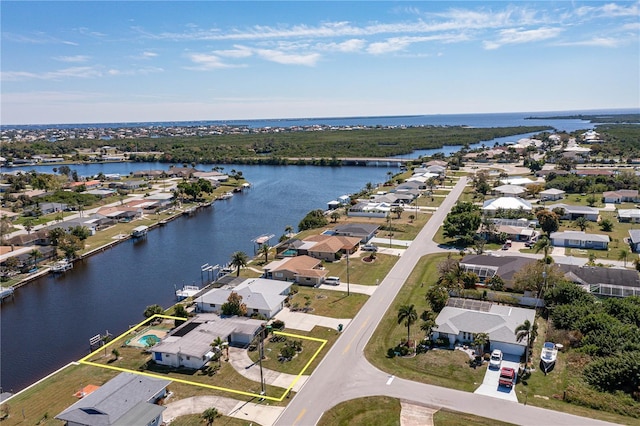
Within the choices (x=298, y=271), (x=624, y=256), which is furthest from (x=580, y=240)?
(x=298, y=271)

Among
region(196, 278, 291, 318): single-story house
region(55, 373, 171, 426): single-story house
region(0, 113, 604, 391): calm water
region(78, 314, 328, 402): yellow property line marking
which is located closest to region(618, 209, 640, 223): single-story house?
region(0, 113, 604, 391): calm water

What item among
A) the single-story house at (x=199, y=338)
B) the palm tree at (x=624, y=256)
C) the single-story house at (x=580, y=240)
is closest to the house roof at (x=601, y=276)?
the palm tree at (x=624, y=256)

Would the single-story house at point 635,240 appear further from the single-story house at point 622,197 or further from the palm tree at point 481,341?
the palm tree at point 481,341

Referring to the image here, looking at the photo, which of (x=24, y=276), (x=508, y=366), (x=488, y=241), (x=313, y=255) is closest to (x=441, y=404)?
(x=508, y=366)

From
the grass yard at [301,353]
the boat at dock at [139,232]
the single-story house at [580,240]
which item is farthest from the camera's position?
the boat at dock at [139,232]

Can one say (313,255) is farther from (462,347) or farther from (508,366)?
(508,366)
